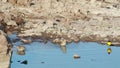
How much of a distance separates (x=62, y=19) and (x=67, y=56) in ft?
22.0

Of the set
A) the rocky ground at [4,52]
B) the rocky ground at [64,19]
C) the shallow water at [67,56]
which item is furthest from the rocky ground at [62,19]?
the rocky ground at [4,52]

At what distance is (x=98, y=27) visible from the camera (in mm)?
26359

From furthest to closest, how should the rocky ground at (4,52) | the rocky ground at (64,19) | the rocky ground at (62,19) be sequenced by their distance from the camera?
the rocky ground at (64,19) → the rocky ground at (62,19) → the rocky ground at (4,52)

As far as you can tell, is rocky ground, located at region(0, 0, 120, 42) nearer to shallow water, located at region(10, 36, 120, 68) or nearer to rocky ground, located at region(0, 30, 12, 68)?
shallow water, located at region(10, 36, 120, 68)

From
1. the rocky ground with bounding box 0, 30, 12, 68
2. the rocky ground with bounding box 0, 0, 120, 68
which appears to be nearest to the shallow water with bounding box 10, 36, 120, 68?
the rocky ground with bounding box 0, 0, 120, 68

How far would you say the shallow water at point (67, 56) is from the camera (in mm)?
19750

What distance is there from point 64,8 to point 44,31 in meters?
4.65

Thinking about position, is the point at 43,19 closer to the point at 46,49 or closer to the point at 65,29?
the point at 65,29

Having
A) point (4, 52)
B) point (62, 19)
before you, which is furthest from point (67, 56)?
point (62, 19)

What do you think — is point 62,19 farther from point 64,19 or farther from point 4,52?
point 4,52

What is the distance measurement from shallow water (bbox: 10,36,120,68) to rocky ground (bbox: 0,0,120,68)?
3.28 feet

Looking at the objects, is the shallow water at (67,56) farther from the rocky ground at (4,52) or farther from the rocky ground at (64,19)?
the rocky ground at (4,52)

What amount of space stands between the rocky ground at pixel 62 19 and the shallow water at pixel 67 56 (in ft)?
3.28

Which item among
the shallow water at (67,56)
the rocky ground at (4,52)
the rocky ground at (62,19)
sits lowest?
the shallow water at (67,56)
